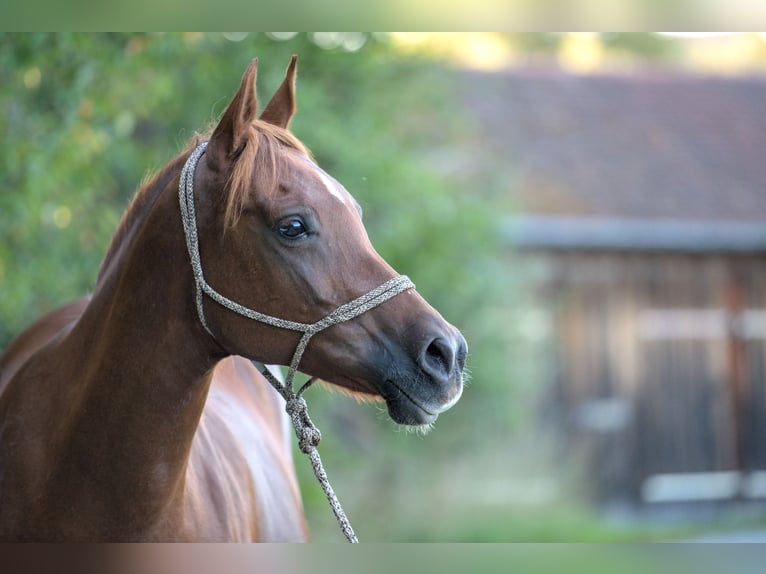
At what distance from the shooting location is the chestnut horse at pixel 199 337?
207 cm

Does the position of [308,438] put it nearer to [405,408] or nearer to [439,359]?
[405,408]

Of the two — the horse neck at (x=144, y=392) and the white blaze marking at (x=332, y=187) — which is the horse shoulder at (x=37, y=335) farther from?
the white blaze marking at (x=332, y=187)

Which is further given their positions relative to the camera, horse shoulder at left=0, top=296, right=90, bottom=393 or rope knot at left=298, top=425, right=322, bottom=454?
horse shoulder at left=0, top=296, right=90, bottom=393

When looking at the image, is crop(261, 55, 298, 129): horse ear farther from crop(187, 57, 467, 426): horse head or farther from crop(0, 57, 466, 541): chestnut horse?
crop(187, 57, 467, 426): horse head

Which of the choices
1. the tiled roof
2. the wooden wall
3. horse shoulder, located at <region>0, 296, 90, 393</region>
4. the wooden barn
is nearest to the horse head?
horse shoulder, located at <region>0, 296, 90, 393</region>

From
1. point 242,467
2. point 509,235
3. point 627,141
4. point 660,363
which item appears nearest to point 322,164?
point 509,235

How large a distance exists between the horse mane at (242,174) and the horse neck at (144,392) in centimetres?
12

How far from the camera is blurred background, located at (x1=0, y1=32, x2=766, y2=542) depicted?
5599mm

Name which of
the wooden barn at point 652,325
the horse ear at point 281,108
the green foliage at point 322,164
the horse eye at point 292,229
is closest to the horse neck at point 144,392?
the horse eye at point 292,229

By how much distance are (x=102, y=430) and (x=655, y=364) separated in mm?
10190

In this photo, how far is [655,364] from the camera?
11531mm

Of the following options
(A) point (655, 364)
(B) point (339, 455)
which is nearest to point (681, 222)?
(A) point (655, 364)

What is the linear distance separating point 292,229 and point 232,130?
10.5 inches

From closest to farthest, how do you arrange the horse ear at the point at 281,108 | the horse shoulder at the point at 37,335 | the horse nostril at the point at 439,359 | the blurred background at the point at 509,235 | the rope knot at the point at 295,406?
the horse nostril at the point at 439,359 < the rope knot at the point at 295,406 < the horse ear at the point at 281,108 < the horse shoulder at the point at 37,335 < the blurred background at the point at 509,235
